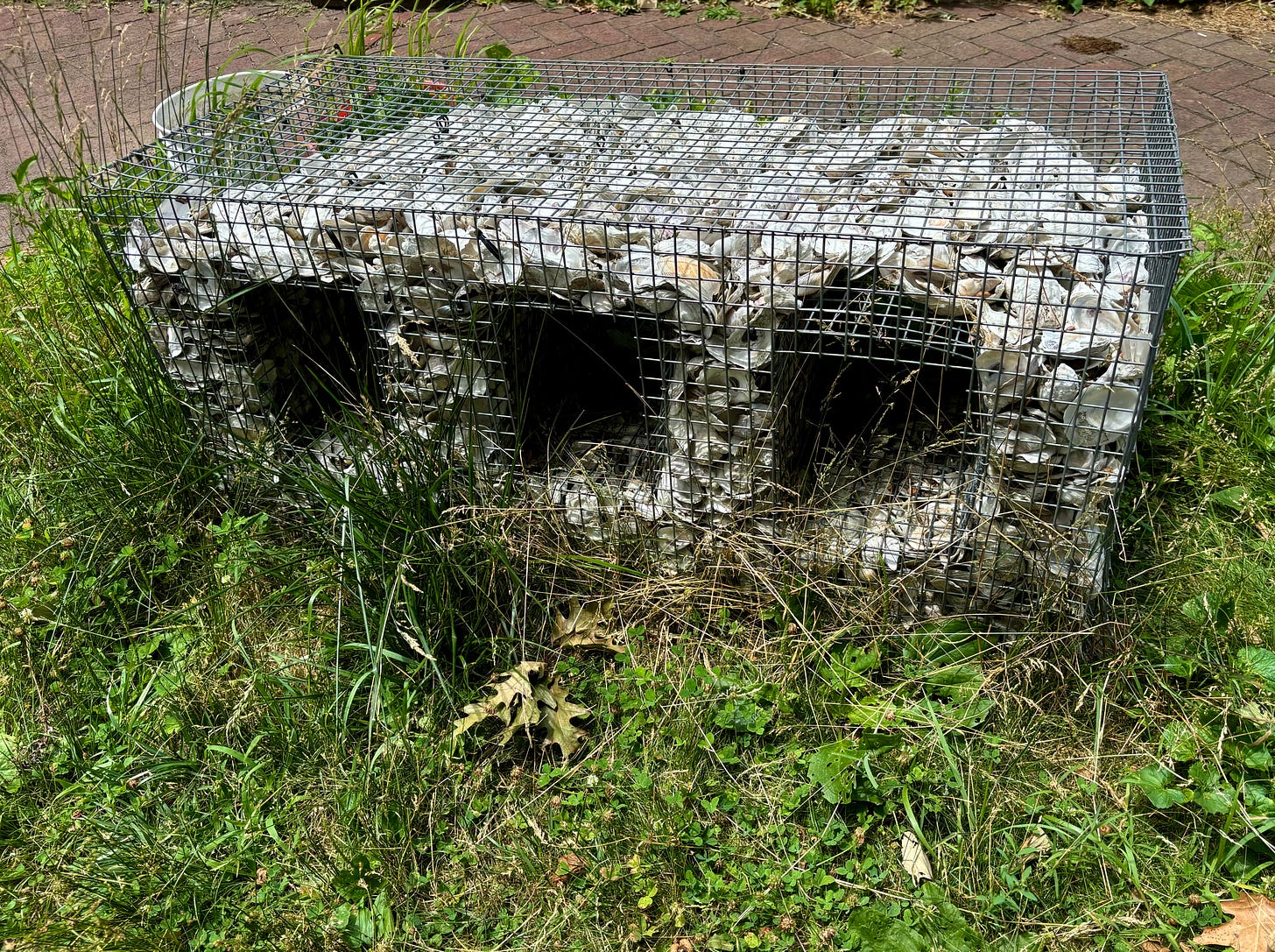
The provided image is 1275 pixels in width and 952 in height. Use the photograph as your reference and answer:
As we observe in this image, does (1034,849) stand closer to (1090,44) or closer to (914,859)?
(914,859)

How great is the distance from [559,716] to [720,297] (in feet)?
2.91

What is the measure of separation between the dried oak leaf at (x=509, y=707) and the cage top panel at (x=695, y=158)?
3.00 feet

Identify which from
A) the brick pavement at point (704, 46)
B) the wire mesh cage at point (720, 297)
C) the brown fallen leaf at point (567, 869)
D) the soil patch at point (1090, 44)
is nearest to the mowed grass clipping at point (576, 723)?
the brown fallen leaf at point (567, 869)

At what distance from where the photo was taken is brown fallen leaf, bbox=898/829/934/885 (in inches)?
71.9

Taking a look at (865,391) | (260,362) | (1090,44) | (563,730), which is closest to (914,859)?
(563,730)

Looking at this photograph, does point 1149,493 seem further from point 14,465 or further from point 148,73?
point 148,73

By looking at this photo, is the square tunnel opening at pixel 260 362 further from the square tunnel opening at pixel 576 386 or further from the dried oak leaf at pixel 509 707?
the dried oak leaf at pixel 509 707

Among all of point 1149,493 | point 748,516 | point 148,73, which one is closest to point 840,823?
point 748,516

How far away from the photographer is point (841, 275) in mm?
1994

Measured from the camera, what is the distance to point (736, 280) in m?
1.99

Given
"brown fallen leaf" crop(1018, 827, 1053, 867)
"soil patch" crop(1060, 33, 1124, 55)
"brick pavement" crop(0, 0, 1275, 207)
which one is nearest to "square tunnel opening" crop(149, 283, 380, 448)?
"brown fallen leaf" crop(1018, 827, 1053, 867)

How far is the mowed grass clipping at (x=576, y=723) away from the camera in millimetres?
1816

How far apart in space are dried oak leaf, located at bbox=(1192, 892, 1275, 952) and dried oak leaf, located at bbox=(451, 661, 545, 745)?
1.22m

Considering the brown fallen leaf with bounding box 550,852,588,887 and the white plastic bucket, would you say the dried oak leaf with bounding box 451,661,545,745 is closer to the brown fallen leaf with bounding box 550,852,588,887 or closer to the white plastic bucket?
the brown fallen leaf with bounding box 550,852,588,887
